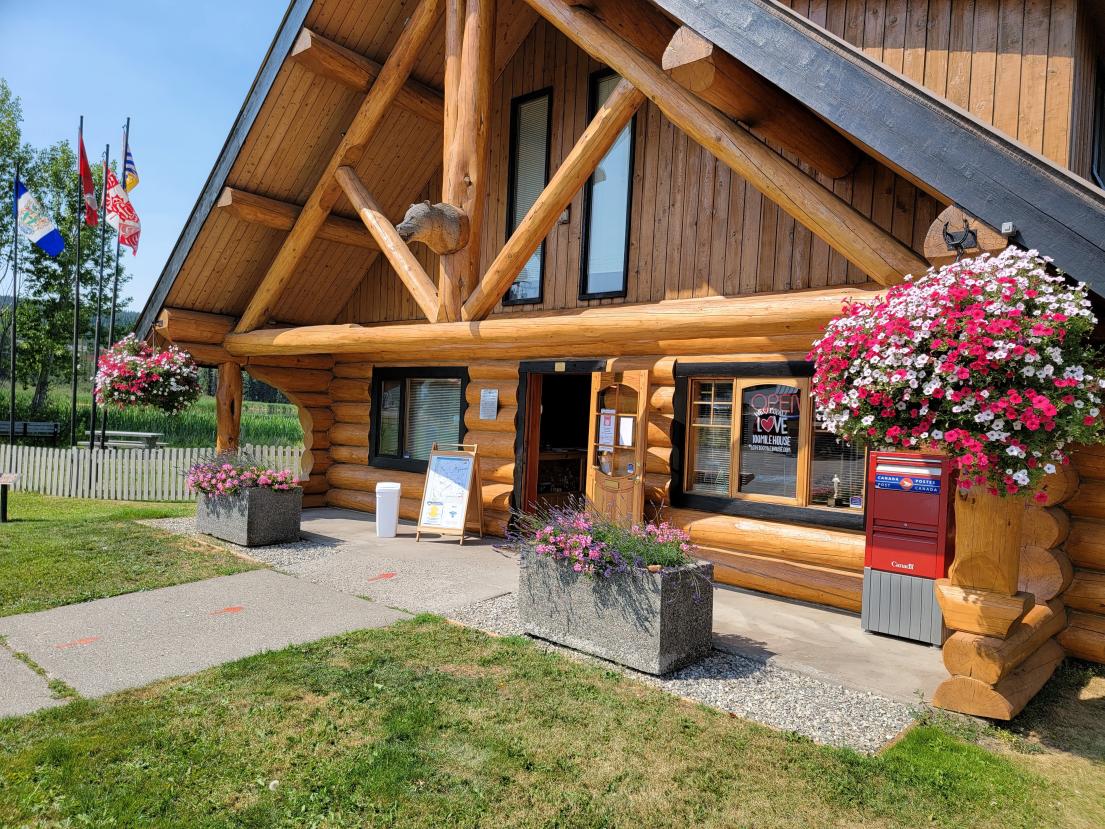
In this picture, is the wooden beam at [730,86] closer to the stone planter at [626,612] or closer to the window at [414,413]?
the stone planter at [626,612]

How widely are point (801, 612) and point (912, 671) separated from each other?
1559 millimetres

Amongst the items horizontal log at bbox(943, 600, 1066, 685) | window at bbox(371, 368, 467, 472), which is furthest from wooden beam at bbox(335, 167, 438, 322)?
horizontal log at bbox(943, 600, 1066, 685)

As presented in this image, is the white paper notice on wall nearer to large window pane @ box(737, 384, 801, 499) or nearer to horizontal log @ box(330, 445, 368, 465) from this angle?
horizontal log @ box(330, 445, 368, 465)

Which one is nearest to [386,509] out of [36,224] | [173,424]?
[36,224]

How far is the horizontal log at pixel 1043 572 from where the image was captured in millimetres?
5496

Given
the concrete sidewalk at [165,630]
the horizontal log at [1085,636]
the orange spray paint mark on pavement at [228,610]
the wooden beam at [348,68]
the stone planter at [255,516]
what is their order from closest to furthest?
the concrete sidewalk at [165,630]
the horizontal log at [1085,636]
the orange spray paint mark on pavement at [228,610]
the wooden beam at [348,68]
the stone planter at [255,516]

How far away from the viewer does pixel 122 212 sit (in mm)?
16484

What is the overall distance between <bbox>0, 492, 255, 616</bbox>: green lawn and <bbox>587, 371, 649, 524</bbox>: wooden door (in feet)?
12.9

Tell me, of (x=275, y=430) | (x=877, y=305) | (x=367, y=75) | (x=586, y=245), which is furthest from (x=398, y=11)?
(x=275, y=430)

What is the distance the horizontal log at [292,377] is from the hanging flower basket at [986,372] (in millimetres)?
9769

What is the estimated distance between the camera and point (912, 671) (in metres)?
5.39

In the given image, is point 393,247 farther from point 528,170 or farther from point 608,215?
point 608,215

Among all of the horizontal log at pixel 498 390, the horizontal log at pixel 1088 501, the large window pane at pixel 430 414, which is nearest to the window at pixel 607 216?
the horizontal log at pixel 498 390

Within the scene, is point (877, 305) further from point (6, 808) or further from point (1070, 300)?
point (6, 808)
